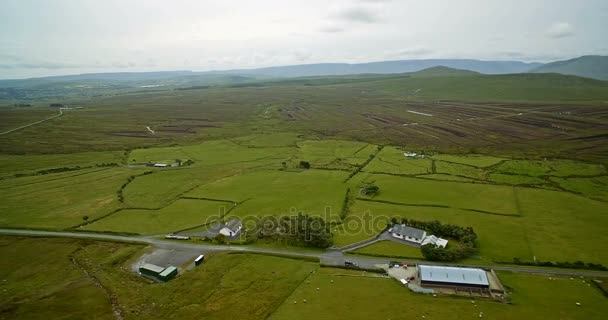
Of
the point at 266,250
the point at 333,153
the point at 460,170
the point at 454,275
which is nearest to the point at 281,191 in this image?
the point at 266,250

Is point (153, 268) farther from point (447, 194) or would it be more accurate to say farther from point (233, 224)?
point (447, 194)

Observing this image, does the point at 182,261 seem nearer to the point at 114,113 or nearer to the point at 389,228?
the point at 389,228

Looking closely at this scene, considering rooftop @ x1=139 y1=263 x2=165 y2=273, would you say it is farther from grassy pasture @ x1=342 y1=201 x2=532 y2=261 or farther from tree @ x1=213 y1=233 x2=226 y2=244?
grassy pasture @ x1=342 y1=201 x2=532 y2=261

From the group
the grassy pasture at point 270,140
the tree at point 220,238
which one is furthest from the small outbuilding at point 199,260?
the grassy pasture at point 270,140

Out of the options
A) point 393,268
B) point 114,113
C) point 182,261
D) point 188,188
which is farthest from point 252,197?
point 114,113

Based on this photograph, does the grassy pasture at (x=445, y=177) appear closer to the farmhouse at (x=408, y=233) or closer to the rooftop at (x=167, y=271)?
the farmhouse at (x=408, y=233)

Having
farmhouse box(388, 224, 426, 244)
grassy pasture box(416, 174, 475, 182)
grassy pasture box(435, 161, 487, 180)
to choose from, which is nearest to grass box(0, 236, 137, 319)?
farmhouse box(388, 224, 426, 244)
